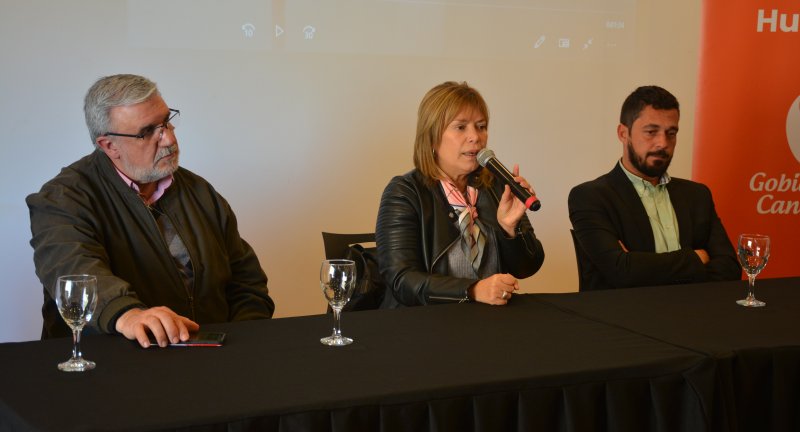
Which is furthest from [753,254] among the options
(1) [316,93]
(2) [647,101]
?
(1) [316,93]

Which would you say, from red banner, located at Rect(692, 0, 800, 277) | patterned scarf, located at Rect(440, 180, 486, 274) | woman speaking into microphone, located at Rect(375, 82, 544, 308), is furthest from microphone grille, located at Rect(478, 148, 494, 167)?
red banner, located at Rect(692, 0, 800, 277)

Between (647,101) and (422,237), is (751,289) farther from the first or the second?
(647,101)

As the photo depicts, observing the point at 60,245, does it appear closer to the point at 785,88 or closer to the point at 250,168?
the point at 250,168

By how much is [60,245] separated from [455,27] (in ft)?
8.40

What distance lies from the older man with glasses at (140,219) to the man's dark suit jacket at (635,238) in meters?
1.27

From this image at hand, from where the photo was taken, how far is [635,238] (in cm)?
323

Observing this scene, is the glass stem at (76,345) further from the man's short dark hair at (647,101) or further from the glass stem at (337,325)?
the man's short dark hair at (647,101)

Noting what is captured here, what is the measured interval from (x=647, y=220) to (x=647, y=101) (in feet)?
1.65

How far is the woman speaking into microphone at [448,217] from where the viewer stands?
2584mm

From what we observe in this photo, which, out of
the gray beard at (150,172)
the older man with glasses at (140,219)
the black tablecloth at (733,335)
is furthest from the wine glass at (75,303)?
the black tablecloth at (733,335)

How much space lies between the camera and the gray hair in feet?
7.79

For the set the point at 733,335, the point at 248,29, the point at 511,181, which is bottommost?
the point at 733,335

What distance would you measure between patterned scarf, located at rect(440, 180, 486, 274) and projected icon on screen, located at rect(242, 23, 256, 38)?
1.45 m

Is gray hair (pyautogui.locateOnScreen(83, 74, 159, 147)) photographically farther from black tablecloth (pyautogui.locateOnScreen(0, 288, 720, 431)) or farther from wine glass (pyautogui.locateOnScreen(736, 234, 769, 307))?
wine glass (pyautogui.locateOnScreen(736, 234, 769, 307))
